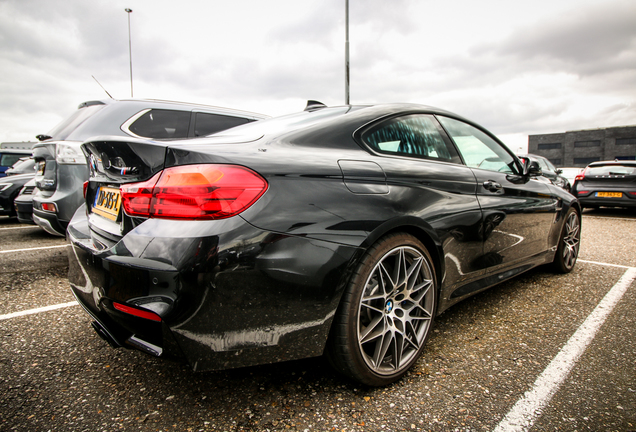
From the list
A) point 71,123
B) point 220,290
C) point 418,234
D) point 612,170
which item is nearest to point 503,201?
point 418,234

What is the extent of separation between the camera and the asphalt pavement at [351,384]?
4.94 ft

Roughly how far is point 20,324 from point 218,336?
1.89 m

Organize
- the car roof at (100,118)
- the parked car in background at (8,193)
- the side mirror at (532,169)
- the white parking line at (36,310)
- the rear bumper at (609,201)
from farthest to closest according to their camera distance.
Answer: the rear bumper at (609,201) < the parked car in background at (8,193) < the car roof at (100,118) < the side mirror at (532,169) < the white parking line at (36,310)

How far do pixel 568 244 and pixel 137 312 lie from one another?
3816 mm

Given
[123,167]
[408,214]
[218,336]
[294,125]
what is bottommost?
[218,336]

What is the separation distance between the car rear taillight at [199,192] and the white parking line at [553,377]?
1.34m

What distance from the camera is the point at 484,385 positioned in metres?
1.76

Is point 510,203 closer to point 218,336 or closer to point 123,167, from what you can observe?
point 218,336

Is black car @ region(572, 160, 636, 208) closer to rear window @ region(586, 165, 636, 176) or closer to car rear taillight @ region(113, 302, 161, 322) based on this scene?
rear window @ region(586, 165, 636, 176)

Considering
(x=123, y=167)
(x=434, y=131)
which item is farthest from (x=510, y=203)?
(x=123, y=167)

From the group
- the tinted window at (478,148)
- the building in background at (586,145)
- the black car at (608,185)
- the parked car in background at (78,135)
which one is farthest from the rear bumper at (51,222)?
the building in background at (586,145)

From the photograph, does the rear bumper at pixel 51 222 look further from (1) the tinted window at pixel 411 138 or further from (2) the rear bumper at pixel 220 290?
(1) the tinted window at pixel 411 138

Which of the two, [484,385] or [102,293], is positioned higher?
[102,293]

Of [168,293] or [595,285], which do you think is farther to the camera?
[595,285]
